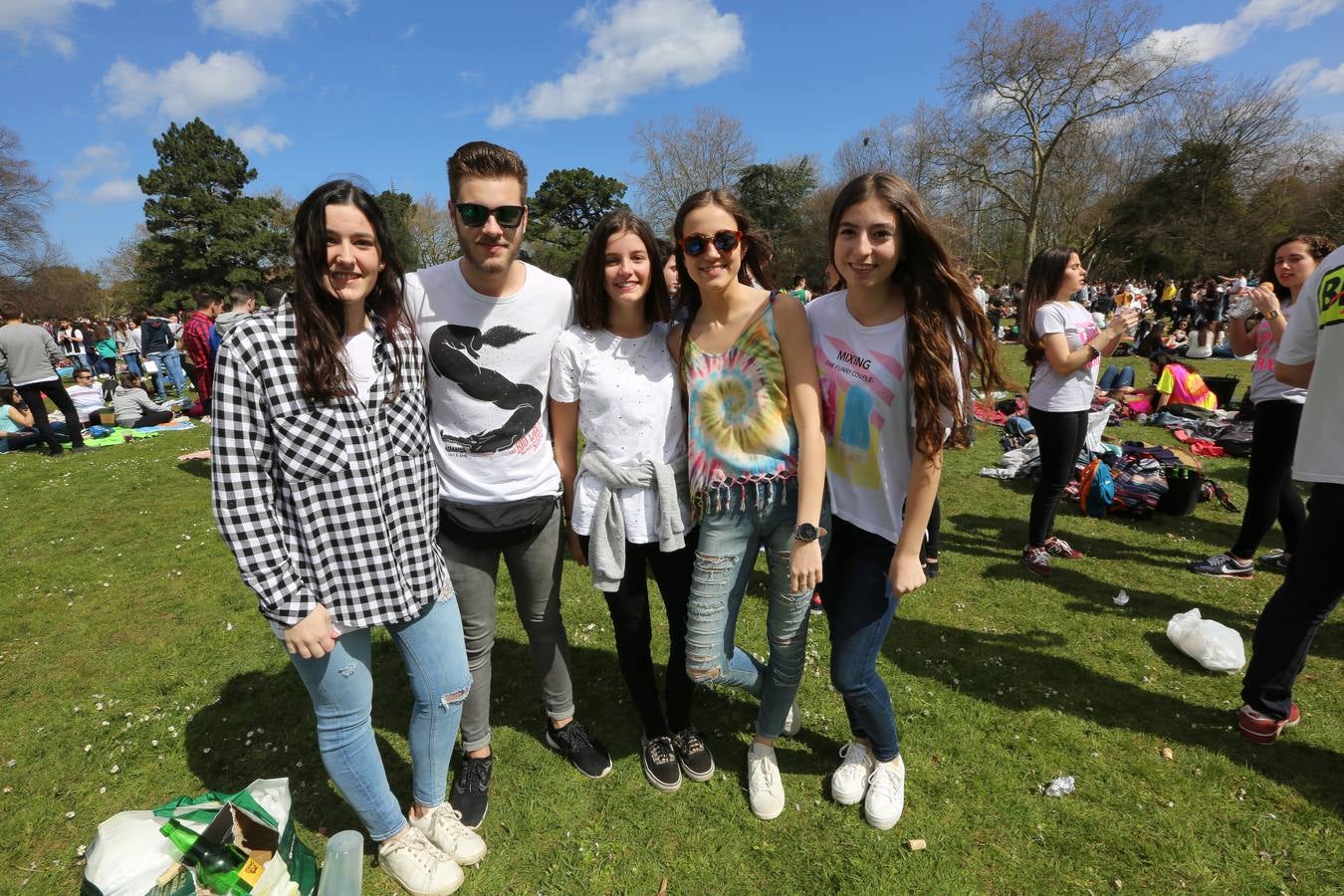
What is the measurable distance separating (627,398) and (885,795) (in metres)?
1.89

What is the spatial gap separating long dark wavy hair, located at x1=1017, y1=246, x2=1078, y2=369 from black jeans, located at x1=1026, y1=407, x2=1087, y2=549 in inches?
16.3

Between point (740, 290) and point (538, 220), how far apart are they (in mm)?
46839

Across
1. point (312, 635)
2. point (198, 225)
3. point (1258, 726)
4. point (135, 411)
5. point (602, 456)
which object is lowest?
point (1258, 726)

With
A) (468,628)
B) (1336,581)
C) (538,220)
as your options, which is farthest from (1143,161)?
(468,628)

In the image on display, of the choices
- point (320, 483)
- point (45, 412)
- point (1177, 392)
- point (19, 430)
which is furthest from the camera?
point (19, 430)

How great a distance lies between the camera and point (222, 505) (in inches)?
63.9

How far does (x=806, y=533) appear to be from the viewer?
2.05m

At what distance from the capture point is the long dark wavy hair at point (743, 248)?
2.07m

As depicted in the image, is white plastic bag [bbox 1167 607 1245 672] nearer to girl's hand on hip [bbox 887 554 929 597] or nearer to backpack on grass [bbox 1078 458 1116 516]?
backpack on grass [bbox 1078 458 1116 516]

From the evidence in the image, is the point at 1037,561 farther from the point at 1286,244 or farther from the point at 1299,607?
the point at 1286,244

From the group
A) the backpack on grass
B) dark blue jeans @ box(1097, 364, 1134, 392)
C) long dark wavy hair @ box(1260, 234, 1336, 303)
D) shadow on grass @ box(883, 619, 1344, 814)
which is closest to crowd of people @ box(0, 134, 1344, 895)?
shadow on grass @ box(883, 619, 1344, 814)

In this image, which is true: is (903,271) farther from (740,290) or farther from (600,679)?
(600,679)

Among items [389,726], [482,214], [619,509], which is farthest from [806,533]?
[389,726]

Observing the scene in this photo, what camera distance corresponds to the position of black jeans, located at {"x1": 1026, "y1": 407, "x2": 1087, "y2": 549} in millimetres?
4062
